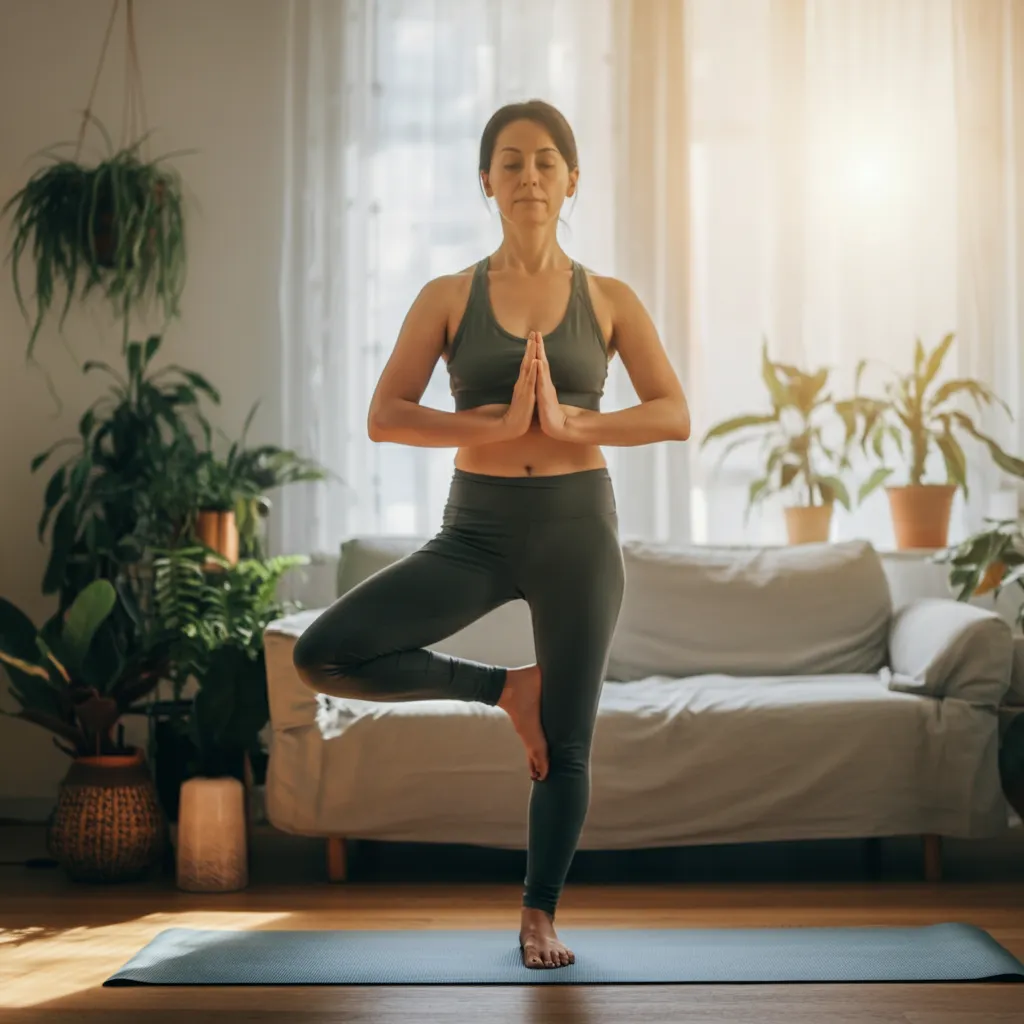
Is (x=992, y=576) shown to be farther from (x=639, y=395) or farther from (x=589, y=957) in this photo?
(x=589, y=957)

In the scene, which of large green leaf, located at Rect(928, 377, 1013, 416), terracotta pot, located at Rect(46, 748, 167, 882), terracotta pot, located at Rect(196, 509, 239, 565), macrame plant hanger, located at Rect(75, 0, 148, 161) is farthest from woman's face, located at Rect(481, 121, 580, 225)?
macrame plant hanger, located at Rect(75, 0, 148, 161)

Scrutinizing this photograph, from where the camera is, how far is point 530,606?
221 cm

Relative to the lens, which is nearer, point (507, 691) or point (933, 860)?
point (507, 691)

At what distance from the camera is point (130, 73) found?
4250mm

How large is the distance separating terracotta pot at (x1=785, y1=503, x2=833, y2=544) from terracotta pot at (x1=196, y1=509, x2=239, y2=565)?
1648 millimetres

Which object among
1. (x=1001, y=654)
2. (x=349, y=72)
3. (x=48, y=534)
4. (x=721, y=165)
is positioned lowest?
(x=1001, y=654)

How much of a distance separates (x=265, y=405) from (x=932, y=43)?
237 centimetres

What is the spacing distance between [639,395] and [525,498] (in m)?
0.30

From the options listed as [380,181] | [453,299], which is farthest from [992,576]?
[380,181]

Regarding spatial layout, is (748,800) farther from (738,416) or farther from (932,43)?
(932,43)

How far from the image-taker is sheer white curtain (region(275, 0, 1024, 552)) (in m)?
4.16

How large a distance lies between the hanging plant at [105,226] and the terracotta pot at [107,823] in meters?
1.48

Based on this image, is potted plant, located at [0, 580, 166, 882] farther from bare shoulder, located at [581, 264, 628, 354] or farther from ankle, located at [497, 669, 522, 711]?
bare shoulder, located at [581, 264, 628, 354]

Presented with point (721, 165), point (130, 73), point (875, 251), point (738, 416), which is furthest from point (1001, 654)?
point (130, 73)
